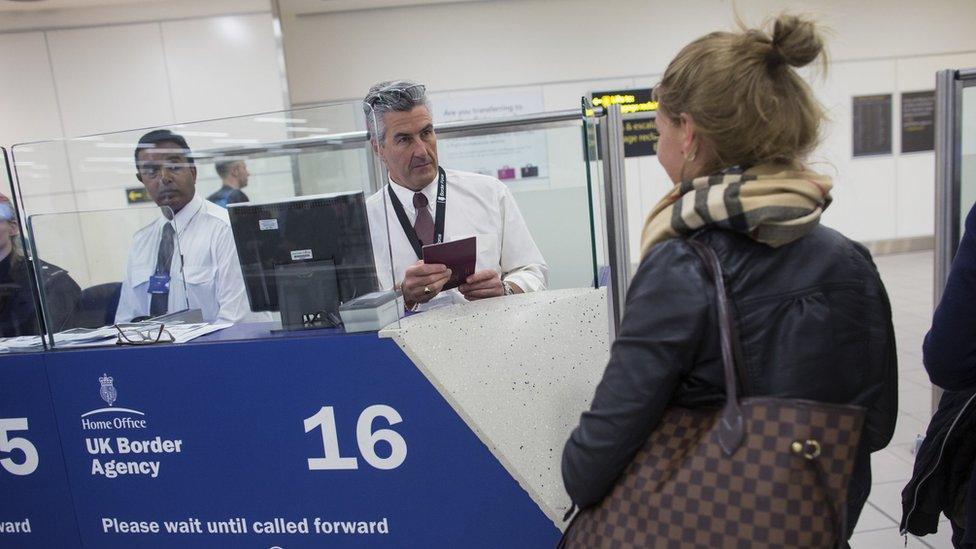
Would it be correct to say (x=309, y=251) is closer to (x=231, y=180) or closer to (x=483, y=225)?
(x=483, y=225)

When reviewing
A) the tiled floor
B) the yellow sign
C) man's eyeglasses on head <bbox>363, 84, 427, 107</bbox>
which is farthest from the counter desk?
the yellow sign

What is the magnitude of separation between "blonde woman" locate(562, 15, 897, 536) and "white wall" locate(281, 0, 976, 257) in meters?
6.09

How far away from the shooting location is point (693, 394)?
3.18 ft

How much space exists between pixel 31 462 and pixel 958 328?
2.19m

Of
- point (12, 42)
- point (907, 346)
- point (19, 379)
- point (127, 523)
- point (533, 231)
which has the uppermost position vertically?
point (12, 42)

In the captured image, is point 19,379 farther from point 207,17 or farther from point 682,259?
point 207,17

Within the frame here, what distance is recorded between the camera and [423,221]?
2203 mm

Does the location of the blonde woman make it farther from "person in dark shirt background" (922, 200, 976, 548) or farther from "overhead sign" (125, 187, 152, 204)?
"overhead sign" (125, 187, 152, 204)

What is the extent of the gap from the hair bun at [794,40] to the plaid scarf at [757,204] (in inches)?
6.3

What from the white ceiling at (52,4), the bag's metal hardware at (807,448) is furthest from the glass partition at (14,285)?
the white ceiling at (52,4)

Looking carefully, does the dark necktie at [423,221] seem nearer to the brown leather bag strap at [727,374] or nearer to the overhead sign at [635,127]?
the brown leather bag strap at [727,374]

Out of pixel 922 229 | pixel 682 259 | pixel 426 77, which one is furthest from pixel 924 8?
pixel 682 259

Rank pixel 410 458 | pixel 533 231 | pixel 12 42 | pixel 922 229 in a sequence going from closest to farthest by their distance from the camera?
1. pixel 410 458
2. pixel 533 231
3. pixel 12 42
4. pixel 922 229

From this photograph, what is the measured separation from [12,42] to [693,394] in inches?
260
